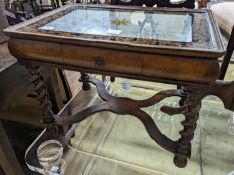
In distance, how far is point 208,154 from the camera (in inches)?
39.1

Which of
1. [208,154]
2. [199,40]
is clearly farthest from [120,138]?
[199,40]

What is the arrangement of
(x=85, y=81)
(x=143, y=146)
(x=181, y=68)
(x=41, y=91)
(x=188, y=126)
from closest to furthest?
(x=181, y=68) < (x=188, y=126) < (x=41, y=91) < (x=143, y=146) < (x=85, y=81)

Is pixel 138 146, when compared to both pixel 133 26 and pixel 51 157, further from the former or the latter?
pixel 133 26

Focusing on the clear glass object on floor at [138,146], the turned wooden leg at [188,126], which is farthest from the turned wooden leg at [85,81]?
the turned wooden leg at [188,126]

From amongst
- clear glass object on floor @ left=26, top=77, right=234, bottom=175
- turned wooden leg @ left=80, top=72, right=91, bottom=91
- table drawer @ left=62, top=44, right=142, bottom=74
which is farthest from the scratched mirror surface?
table drawer @ left=62, top=44, right=142, bottom=74

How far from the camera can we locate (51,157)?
0.90 metres

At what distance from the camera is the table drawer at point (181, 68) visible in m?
0.56

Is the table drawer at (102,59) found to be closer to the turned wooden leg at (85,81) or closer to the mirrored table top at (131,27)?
the mirrored table top at (131,27)

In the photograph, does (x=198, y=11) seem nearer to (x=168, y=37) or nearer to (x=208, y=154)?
(x=168, y=37)

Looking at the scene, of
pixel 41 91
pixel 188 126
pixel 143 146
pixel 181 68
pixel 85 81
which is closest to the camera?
→ pixel 181 68

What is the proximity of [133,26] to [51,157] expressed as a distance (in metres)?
0.60

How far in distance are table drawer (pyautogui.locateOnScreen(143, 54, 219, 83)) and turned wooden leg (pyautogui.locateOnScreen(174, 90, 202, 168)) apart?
0.24 ft

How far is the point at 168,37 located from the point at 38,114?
3.12 ft

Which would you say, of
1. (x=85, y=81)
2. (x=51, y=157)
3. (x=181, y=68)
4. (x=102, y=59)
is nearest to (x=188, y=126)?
(x=181, y=68)
